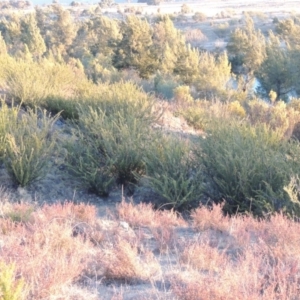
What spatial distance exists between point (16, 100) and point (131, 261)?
26.6 feet

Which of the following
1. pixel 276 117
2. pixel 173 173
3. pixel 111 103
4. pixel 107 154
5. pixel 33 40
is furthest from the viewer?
pixel 33 40

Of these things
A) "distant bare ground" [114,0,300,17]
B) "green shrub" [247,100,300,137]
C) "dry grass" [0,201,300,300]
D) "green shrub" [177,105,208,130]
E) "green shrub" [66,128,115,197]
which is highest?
"dry grass" [0,201,300,300]

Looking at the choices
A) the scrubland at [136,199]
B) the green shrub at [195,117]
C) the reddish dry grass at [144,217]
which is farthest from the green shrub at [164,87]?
the reddish dry grass at [144,217]

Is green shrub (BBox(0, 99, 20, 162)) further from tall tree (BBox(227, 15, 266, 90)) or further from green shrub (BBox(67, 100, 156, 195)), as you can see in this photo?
tall tree (BBox(227, 15, 266, 90))

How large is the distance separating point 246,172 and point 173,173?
1207 mm

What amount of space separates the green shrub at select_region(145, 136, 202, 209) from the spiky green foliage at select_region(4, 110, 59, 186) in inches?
72.0

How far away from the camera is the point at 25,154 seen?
8.12 meters

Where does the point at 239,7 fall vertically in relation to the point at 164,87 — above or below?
below

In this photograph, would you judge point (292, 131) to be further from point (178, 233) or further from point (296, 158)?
point (178, 233)

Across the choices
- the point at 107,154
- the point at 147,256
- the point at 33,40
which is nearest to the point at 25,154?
the point at 107,154

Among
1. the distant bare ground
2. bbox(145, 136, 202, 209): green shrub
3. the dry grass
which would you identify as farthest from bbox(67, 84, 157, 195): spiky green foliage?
the distant bare ground

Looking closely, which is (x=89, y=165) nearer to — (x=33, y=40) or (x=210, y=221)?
(x=210, y=221)

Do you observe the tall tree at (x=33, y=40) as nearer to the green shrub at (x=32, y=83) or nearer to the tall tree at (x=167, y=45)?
the tall tree at (x=167, y=45)

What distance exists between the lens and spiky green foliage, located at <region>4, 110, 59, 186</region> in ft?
26.2
